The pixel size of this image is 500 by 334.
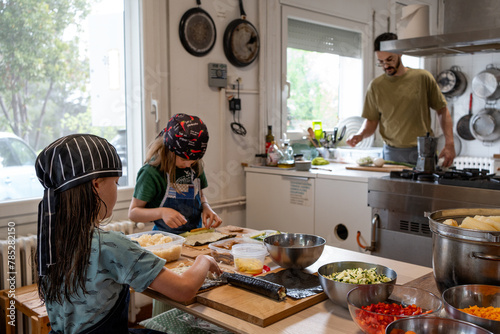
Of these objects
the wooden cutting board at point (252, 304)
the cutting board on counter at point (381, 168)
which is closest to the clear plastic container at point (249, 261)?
the wooden cutting board at point (252, 304)

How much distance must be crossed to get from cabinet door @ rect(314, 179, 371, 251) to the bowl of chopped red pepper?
183 centimetres

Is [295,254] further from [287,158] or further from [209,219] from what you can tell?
[287,158]

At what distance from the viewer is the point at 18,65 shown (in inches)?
111

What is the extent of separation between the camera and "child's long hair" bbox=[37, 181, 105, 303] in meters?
1.33

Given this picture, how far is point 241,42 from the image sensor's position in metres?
3.83

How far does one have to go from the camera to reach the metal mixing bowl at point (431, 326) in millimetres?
1053

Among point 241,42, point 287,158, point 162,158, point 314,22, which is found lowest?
point 287,158

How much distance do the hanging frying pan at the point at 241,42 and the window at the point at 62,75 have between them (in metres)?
0.78

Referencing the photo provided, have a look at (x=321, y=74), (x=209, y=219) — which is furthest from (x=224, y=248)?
(x=321, y=74)

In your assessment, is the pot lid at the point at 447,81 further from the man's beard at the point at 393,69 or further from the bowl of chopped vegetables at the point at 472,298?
the bowl of chopped vegetables at the point at 472,298

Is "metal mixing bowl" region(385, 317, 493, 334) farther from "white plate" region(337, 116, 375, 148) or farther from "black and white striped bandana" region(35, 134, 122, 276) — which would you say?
"white plate" region(337, 116, 375, 148)

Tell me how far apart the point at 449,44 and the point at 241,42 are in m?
1.68

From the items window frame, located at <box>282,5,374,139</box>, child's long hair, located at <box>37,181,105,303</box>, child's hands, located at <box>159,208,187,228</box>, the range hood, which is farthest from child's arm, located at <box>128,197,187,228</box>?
window frame, located at <box>282,5,374,139</box>

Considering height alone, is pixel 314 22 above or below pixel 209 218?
above
